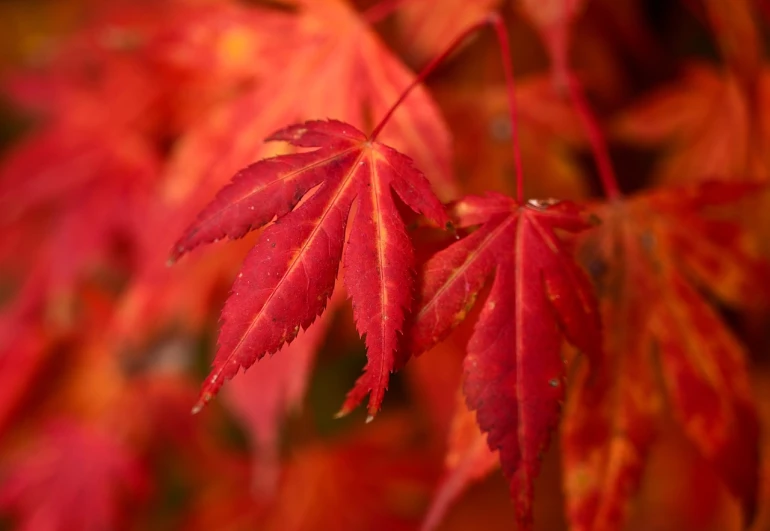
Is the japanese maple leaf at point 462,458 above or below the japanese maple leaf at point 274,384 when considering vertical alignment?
below

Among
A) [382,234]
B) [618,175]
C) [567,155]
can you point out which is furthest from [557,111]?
[382,234]

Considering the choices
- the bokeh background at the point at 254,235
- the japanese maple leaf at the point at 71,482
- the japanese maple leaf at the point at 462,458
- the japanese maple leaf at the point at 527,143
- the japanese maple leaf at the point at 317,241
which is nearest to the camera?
the japanese maple leaf at the point at 317,241

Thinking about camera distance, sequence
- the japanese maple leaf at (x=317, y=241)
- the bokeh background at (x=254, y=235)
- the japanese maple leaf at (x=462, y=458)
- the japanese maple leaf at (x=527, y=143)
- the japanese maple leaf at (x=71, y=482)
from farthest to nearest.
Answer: the japanese maple leaf at (x=71, y=482) → the japanese maple leaf at (x=527, y=143) → the bokeh background at (x=254, y=235) → the japanese maple leaf at (x=462, y=458) → the japanese maple leaf at (x=317, y=241)

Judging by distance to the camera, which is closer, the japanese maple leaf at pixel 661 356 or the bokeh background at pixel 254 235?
the japanese maple leaf at pixel 661 356

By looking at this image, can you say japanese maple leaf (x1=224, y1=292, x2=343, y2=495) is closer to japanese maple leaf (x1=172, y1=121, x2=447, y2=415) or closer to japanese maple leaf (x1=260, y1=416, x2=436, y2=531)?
japanese maple leaf (x1=172, y1=121, x2=447, y2=415)

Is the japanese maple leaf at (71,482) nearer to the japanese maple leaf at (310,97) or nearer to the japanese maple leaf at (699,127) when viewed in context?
the japanese maple leaf at (310,97)

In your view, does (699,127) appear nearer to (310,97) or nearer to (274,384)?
(310,97)

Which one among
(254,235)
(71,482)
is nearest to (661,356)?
(254,235)

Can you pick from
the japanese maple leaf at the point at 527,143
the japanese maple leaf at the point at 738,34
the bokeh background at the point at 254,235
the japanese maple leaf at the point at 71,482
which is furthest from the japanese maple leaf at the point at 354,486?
the japanese maple leaf at the point at 738,34
